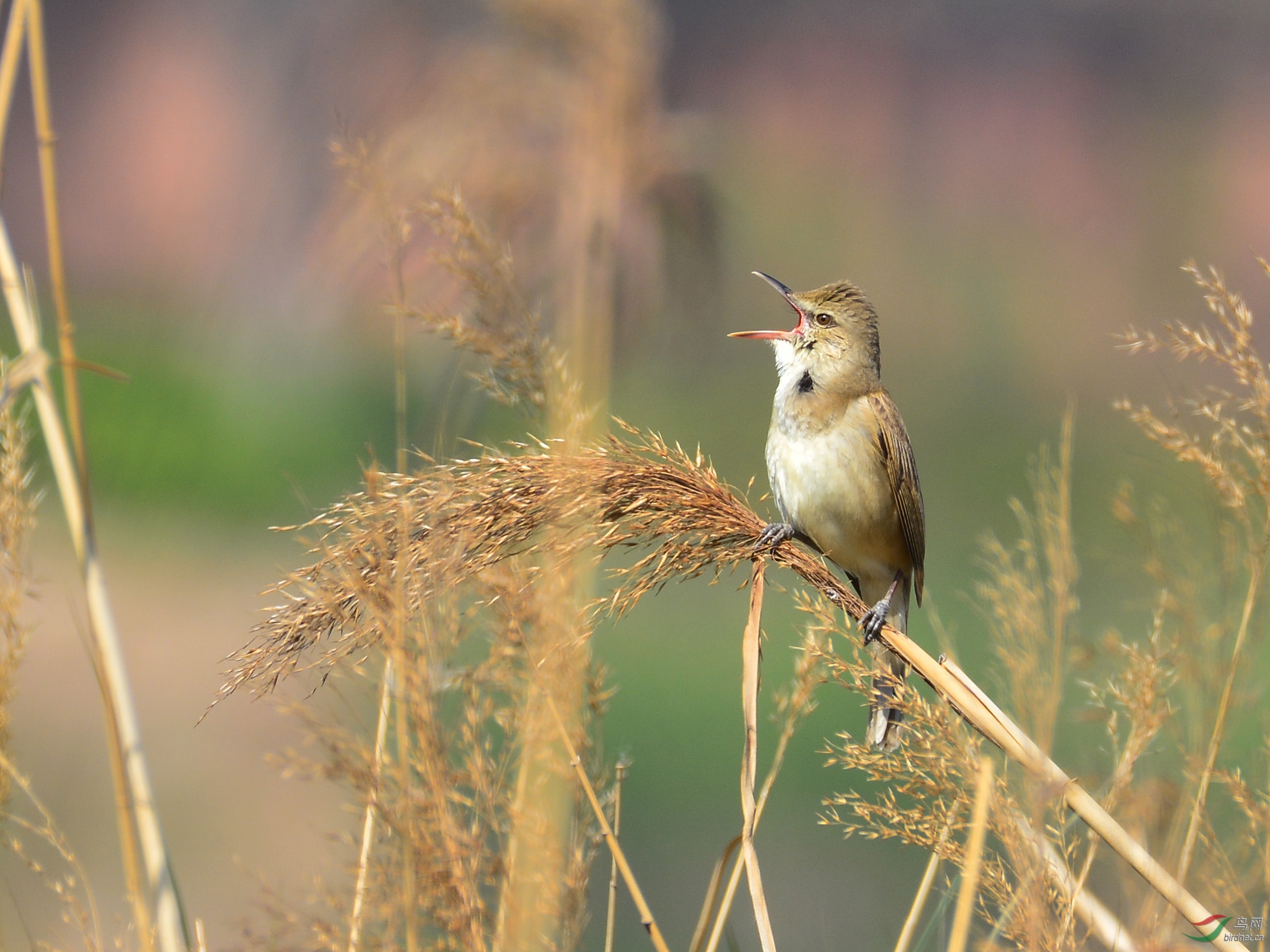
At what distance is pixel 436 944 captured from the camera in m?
0.94

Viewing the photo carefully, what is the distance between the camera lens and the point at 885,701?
1078 millimetres

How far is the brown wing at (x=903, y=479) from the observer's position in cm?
229

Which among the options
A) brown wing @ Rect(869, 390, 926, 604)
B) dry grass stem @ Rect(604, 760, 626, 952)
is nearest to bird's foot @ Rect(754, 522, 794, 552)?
dry grass stem @ Rect(604, 760, 626, 952)

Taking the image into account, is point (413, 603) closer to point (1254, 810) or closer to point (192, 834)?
point (1254, 810)

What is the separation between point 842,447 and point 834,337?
0.93 feet

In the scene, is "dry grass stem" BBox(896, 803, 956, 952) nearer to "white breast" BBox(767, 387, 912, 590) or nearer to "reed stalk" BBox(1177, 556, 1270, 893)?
"reed stalk" BBox(1177, 556, 1270, 893)

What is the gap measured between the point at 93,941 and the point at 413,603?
0.43m

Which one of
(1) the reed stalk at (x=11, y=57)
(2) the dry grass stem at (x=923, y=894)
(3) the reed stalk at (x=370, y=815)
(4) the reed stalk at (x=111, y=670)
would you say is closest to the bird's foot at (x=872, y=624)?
(2) the dry grass stem at (x=923, y=894)

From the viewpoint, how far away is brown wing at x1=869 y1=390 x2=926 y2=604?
229cm

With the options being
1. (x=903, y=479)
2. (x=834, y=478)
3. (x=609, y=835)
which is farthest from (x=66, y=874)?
(x=903, y=479)

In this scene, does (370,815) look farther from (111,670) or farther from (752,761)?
(752,761)

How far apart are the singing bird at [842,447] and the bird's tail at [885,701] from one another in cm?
27

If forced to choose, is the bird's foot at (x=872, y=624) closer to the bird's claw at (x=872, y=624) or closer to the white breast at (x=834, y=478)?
the bird's claw at (x=872, y=624)

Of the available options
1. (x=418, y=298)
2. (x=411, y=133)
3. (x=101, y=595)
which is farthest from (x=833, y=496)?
(x=101, y=595)
